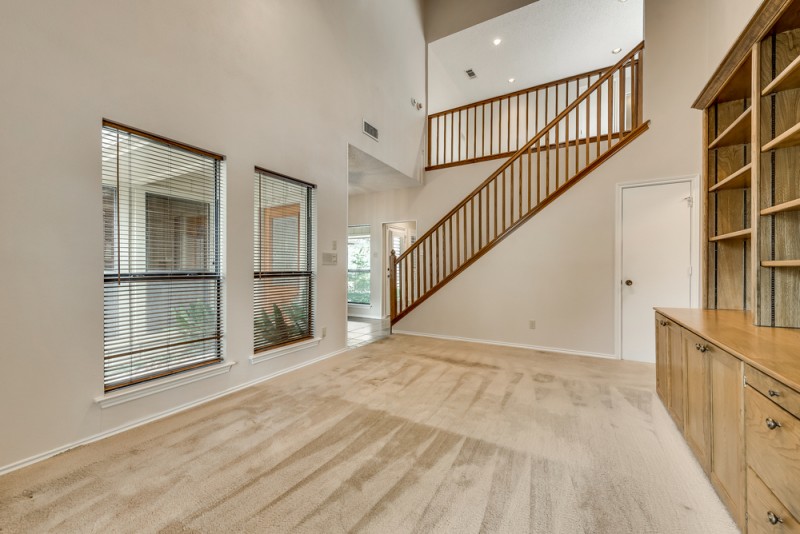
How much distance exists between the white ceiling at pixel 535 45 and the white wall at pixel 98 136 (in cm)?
299

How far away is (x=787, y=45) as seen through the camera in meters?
1.67

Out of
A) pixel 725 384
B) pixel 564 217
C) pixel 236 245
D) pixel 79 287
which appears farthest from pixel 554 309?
pixel 79 287

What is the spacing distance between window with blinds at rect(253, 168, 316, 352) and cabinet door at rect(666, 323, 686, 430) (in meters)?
3.24

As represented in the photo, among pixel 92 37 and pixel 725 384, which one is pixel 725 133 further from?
pixel 92 37

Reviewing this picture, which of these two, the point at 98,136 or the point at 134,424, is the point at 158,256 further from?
the point at 134,424

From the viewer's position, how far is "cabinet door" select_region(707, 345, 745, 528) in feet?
4.21

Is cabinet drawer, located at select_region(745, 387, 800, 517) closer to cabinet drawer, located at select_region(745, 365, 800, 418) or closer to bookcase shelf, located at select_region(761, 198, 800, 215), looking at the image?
cabinet drawer, located at select_region(745, 365, 800, 418)

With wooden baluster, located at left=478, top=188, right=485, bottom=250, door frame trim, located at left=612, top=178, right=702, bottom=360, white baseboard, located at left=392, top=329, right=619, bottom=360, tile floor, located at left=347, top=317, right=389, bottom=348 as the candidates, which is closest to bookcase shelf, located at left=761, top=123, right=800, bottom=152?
door frame trim, located at left=612, top=178, right=702, bottom=360

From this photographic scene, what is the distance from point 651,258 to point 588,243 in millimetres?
656

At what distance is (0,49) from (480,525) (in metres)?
3.35

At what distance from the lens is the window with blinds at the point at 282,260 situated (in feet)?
10.2

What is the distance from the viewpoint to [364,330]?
221 inches

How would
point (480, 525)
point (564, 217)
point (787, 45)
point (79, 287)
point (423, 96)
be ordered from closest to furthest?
point (480, 525), point (787, 45), point (79, 287), point (564, 217), point (423, 96)

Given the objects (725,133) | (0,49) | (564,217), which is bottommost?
(564,217)
